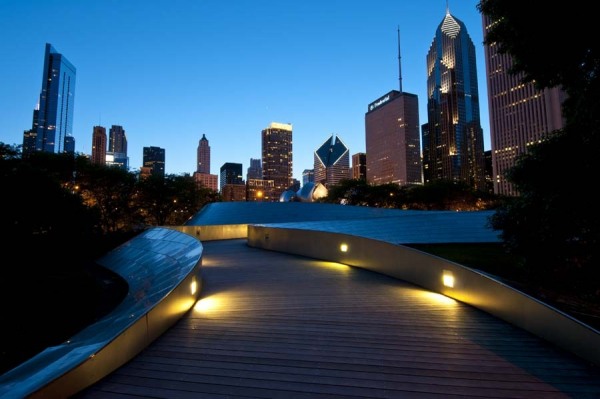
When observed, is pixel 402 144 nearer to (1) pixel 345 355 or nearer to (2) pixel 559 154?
(2) pixel 559 154

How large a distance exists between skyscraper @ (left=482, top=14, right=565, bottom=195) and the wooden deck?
12182 cm

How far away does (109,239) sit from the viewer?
24.5 meters

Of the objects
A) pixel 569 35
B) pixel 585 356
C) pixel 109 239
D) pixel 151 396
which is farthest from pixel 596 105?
pixel 109 239

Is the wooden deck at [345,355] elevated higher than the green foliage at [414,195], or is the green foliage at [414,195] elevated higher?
the green foliage at [414,195]

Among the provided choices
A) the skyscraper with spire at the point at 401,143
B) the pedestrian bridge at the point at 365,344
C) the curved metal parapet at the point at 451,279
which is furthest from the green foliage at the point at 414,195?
the skyscraper with spire at the point at 401,143

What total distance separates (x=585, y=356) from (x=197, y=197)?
141 feet

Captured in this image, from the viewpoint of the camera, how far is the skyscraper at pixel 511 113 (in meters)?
111

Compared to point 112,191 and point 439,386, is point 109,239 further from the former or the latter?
point 439,386

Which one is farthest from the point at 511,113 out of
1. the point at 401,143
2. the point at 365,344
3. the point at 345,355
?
the point at 345,355

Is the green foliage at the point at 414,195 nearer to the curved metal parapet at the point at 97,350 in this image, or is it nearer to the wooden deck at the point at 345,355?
the wooden deck at the point at 345,355

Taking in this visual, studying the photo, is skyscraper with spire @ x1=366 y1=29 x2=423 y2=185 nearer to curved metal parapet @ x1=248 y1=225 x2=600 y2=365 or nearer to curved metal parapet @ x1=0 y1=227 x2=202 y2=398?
curved metal parapet @ x1=248 y1=225 x2=600 y2=365

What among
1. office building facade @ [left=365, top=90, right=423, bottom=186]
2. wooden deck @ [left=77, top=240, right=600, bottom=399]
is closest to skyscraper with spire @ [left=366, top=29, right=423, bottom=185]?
office building facade @ [left=365, top=90, right=423, bottom=186]

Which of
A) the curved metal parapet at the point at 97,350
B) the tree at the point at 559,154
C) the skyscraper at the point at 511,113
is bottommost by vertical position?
the curved metal parapet at the point at 97,350

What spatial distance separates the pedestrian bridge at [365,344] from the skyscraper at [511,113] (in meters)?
121
